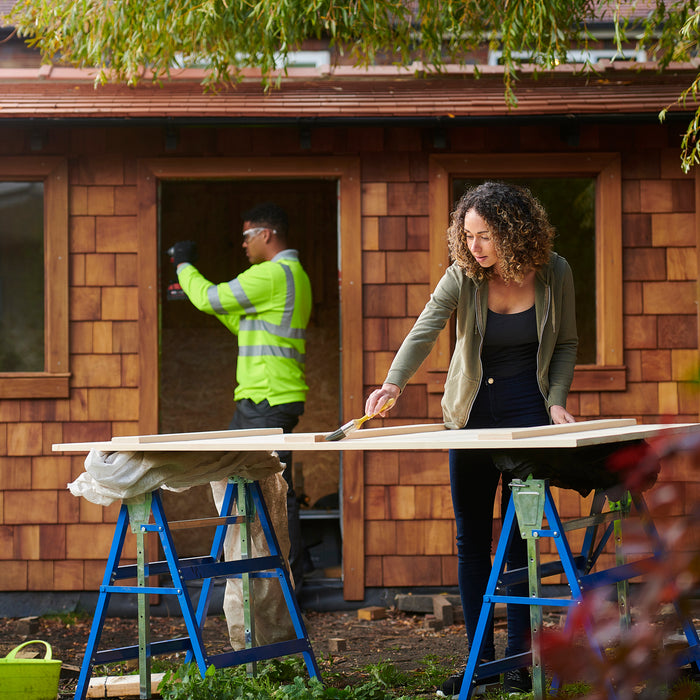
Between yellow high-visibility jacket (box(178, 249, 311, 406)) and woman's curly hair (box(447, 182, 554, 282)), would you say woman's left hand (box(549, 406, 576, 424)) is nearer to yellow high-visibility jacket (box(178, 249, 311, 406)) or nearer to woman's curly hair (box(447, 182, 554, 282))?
woman's curly hair (box(447, 182, 554, 282))

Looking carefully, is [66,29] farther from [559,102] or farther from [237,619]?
[237,619]

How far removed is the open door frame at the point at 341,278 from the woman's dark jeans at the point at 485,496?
2.03 metres

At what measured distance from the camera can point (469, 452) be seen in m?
3.53

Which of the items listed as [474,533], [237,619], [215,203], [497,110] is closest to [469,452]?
[474,533]

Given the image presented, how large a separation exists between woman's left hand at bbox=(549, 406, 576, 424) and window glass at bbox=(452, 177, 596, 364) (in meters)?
2.27

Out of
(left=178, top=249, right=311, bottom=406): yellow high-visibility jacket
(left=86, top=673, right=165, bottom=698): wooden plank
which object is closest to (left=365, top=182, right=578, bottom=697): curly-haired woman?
(left=86, top=673, right=165, bottom=698): wooden plank

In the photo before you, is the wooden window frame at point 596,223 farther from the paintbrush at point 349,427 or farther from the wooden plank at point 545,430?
the paintbrush at point 349,427

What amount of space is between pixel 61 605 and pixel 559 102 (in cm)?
418

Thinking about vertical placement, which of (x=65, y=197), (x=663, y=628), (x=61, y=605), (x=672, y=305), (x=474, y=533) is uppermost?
(x=65, y=197)

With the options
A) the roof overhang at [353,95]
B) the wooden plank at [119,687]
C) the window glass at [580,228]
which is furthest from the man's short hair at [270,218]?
the wooden plank at [119,687]

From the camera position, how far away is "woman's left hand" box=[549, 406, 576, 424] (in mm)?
3451

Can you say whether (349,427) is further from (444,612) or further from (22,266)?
(22,266)

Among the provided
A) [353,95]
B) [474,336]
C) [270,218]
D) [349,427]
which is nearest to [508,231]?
[474,336]

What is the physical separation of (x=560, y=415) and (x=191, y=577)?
1492 mm
